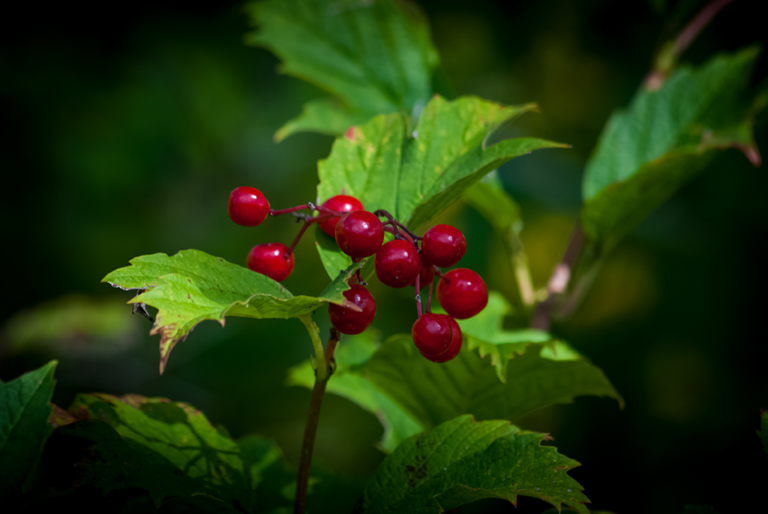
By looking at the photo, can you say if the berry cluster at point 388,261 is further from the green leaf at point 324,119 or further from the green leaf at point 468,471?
the green leaf at point 324,119

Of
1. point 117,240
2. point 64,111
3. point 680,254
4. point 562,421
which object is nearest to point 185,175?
point 117,240

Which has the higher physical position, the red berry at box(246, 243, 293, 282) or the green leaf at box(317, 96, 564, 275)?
the green leaf at box(317, 96, 564, 275)

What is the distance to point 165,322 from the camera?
1.51ft

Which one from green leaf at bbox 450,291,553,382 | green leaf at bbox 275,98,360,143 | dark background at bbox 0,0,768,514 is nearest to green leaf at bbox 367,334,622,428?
green leaf at bbox 450,291,553,382

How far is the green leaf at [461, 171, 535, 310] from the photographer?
1024mm

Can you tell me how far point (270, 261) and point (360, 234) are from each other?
5.1 inches

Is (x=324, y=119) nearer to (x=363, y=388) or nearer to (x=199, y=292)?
(x=363, y=388)

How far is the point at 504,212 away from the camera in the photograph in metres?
1.08

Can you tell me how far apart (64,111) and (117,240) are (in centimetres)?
79

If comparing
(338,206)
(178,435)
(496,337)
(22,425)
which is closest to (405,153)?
(338,206)

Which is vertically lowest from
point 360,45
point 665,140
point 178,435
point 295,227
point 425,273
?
point 295,227

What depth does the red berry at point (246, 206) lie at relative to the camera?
61 cm

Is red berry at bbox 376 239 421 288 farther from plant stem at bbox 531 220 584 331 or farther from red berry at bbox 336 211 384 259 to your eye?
plant stem at bbox 531 220 584 331

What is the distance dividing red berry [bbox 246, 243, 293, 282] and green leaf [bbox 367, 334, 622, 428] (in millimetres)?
177
